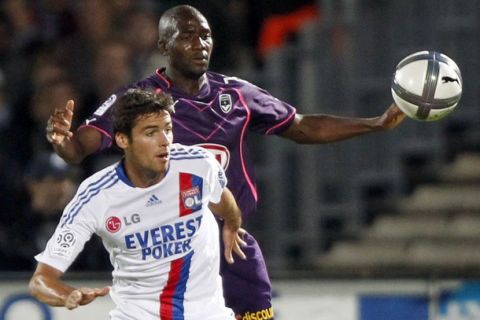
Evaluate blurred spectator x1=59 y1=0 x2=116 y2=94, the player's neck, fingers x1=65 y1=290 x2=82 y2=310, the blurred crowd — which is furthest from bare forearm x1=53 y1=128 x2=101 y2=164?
blurred spectator x1=59 y1=0 x2=116 y2=94

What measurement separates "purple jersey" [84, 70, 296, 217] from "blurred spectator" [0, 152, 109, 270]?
99.8 inches

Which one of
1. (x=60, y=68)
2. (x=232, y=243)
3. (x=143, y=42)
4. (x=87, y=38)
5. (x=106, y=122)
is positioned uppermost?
(x=87, y=38)

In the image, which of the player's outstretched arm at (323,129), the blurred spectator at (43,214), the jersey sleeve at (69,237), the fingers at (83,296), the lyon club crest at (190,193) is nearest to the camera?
the fingers at (83,296)

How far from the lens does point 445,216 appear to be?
32.9 feet

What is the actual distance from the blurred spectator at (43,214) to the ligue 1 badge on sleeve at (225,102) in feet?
8.69

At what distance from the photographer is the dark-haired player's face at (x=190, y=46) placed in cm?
679

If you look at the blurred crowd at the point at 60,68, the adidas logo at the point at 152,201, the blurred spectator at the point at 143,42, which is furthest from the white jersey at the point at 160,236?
the blurred spectator at the point at 143,42

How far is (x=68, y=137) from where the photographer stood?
6.71 meters

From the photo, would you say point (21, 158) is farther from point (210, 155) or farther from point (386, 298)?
point (210, 155)

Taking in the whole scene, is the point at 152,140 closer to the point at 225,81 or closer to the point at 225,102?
the point at 225,102

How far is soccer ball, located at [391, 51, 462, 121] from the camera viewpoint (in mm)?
6801

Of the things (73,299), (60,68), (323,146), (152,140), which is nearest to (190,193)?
(152,140)

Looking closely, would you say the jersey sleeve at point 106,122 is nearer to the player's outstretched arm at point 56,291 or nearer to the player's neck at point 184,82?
the player's neck at point 184,82

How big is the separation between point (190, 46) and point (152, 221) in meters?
0.97
